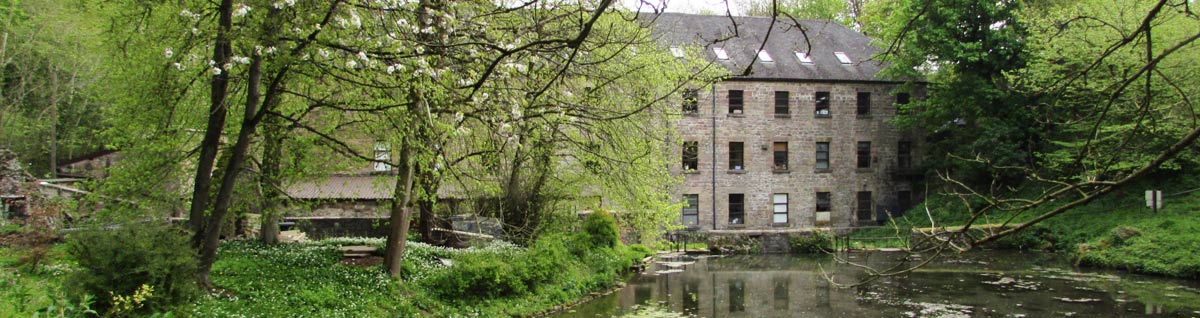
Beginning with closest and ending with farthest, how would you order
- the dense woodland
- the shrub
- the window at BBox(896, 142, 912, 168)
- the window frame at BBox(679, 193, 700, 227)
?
the dense woodland < the shrub < the window frame at BBox(679, 193, 700, 227) < the window at BBox(896, 142, 912, 168)

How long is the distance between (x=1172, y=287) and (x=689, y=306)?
1149 centimetres

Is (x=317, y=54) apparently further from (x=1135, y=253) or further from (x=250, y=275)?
(x=1135, y=253)

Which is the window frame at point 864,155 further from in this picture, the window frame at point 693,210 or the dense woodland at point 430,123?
the dense woodland at point 430,123

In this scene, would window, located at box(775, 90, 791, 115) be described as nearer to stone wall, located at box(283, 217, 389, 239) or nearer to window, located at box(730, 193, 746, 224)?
window, located at box(730, 193, 746, 224)

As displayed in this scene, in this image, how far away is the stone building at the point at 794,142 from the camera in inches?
1510

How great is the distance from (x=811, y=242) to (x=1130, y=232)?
10093 millimetres

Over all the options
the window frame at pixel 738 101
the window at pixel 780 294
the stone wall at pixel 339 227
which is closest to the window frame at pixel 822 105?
the window frame at pixel 738 101

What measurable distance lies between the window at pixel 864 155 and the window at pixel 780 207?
13.8ft

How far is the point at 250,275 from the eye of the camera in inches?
535

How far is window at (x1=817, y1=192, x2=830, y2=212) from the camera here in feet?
131

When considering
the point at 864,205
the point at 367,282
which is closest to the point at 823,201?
the point at 864,205

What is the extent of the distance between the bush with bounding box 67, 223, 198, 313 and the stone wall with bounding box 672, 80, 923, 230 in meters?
28.7

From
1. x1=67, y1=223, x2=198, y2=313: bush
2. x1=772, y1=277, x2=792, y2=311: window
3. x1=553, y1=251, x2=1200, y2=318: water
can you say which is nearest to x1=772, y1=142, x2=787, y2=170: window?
x1=553, y1=251, x2=1200, y2=318: water

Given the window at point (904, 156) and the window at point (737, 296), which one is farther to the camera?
the window at point (904, 156)
